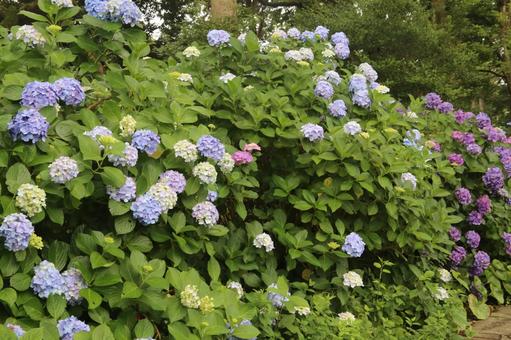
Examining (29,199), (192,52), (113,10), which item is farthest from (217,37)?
(29,199)

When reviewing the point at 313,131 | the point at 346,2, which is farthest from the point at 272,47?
the point at 346,2

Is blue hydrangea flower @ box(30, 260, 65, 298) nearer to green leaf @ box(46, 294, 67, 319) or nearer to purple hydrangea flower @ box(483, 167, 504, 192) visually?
green leaf @ box(46, 294, 67, 319)

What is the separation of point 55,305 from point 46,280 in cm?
9

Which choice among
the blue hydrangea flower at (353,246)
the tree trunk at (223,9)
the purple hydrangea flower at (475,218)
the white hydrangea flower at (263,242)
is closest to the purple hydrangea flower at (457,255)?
the purple hydrangea flower at (475,218)

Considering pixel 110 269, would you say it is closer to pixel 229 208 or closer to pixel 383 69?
pixel 229 208

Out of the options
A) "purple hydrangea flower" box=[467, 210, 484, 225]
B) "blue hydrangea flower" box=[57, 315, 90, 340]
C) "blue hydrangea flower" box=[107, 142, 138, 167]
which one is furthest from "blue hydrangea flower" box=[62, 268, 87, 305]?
"purple hydrangea flower" box=[467, 210, 484, 225]

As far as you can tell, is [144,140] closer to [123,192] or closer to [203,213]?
[123,192]

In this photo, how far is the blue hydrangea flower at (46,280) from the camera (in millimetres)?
2045

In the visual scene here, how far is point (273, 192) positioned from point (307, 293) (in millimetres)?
566

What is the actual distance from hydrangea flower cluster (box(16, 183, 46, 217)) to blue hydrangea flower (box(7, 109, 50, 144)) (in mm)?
188

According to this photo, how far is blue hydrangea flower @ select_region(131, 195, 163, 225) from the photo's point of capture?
2211mm

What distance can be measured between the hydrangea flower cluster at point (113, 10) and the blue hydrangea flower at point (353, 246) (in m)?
1.47

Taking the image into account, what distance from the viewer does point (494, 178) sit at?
4715 mm

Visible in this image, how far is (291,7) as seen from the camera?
65.6 ft
